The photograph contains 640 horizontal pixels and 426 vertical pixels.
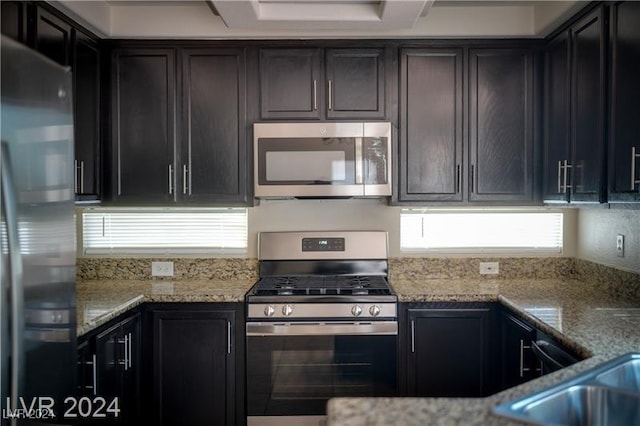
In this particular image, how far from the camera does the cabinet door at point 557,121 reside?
257cm

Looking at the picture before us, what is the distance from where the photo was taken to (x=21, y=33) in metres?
2.09

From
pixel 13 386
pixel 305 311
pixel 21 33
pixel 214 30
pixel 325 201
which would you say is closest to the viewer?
pixel 13 386

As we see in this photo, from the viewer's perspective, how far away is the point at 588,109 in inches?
91.6

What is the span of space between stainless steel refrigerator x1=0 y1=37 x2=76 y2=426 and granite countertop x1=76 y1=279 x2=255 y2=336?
0.45m

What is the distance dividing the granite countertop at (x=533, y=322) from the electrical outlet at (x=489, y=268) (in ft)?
0.31

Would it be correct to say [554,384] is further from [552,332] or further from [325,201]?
[325,201]

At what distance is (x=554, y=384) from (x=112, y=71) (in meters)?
2.73

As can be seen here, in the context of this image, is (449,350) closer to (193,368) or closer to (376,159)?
(376,159)

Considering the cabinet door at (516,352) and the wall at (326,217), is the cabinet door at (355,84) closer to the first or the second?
the wall at (326,217)

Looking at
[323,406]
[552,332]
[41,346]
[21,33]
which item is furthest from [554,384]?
[21,33]

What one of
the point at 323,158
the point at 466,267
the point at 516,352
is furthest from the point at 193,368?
the point at 466,267

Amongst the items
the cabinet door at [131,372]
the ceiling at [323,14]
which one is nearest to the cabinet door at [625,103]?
the ceiling at [323,14]

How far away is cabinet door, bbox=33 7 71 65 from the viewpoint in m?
2.21

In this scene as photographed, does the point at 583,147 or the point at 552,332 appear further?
the point at 583,147
